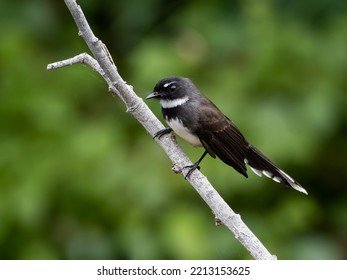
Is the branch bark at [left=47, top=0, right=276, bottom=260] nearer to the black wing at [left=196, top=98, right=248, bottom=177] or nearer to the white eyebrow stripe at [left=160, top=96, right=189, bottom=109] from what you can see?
the black wing at [left=196, top=98, right=248, bottom=177]

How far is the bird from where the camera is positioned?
3588 millimetres

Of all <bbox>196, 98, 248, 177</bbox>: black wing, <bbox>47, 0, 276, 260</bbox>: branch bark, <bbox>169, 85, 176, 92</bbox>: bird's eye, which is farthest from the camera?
<bbox>169, 85, 176, 92</bbox>: bird's eye

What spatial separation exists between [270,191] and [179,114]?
1.92m

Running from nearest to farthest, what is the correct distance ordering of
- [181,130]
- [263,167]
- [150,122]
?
[150,122] → [181,130] → [263,167]

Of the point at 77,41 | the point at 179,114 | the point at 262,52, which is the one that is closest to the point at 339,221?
the point at 262,52

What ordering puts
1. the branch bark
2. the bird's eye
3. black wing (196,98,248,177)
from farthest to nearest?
the bird's eye < black wing (196,98,248,177) < the branch bark

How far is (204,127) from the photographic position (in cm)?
367

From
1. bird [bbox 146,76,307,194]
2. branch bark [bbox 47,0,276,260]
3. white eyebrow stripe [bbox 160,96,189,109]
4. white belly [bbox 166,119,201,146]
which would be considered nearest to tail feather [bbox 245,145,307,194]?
bird [bbox 146,76,307,194]

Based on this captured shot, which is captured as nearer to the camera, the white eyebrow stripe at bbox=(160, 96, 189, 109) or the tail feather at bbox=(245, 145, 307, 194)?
the tail feather at bbox=(245, 145, 307, 194)

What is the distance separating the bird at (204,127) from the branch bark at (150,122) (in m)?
0.62

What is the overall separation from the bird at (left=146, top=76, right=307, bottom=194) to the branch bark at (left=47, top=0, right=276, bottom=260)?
2.02ft

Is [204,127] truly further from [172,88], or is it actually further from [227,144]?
[172,88]

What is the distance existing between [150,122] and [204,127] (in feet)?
2.80

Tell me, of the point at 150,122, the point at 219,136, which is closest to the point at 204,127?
the point at 219,136
